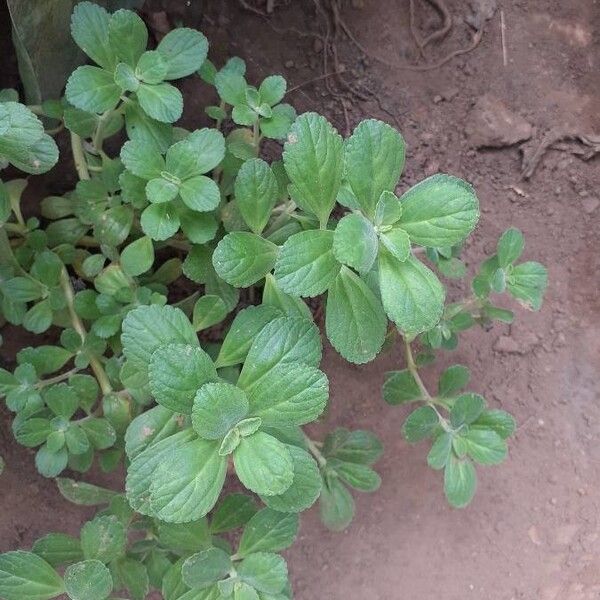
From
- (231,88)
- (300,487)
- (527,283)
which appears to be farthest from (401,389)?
(231,88)

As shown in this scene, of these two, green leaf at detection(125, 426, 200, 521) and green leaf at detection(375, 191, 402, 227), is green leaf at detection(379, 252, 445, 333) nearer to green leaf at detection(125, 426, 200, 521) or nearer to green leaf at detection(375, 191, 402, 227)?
green leaf at detection(375, 191, 402, 227)

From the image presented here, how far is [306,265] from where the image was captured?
3.31 ft

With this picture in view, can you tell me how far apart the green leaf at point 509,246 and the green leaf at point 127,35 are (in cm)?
70

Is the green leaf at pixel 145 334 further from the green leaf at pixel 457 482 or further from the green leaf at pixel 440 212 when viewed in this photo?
the green leaf at pixel 457 482

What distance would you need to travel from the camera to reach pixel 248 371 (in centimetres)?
104

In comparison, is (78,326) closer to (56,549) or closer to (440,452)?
(56,549)

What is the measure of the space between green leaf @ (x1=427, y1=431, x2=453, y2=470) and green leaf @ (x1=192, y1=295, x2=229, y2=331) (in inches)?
17.8

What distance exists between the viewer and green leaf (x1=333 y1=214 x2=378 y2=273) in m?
0.97

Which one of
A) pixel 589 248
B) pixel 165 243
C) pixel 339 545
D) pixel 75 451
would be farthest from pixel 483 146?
pixel 75 451

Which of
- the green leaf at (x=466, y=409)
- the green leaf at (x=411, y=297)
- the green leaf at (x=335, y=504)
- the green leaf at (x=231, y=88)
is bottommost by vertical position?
the green leaf at (x=335, y=504)

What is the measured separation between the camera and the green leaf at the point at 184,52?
1.26 metres

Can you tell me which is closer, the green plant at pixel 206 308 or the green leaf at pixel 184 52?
the green plant at pixel 206 308

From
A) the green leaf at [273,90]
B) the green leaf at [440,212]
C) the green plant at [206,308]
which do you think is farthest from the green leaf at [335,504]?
the green leaf at [273,90]

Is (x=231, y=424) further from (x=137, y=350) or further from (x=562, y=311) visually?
(x=562, y=311)
